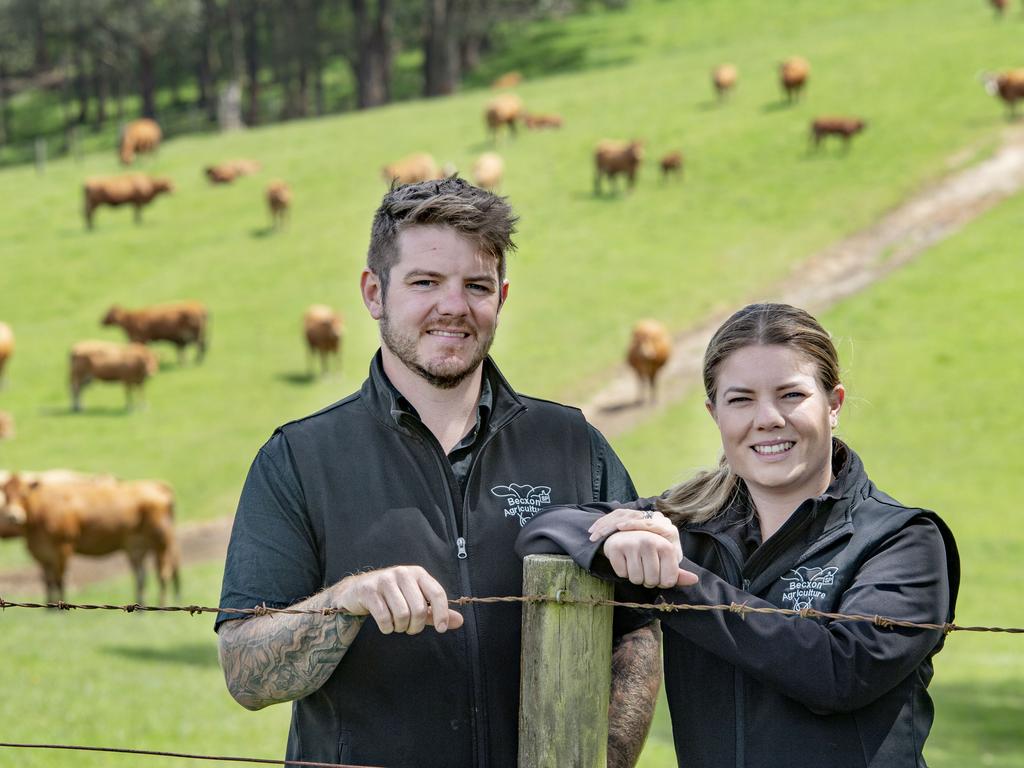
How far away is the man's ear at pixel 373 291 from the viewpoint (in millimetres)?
3543

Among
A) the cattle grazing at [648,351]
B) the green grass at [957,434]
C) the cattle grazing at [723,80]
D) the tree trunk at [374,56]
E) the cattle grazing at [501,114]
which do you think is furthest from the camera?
the tree trunk at [374,56]

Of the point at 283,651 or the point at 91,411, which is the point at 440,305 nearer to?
the point at 283,651

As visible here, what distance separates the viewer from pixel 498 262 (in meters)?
3.52

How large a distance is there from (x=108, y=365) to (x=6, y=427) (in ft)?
7.86

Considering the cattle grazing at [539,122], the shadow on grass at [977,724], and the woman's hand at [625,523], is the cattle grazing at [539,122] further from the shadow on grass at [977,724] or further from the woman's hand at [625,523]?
the woman's hand at [625,523]

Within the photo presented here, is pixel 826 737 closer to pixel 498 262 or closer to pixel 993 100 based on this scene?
pixel 498 262

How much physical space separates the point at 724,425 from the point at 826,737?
734mm

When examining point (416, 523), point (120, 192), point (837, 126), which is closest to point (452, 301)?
point (416, 523)

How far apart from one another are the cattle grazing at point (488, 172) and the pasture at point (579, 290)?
2.39ft

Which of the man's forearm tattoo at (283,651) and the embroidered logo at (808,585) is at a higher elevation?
the embroidered logo at (808,585)

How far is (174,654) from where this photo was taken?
45.9 ft

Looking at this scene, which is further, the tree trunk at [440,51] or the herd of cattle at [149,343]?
the tree trunk at [440,51]

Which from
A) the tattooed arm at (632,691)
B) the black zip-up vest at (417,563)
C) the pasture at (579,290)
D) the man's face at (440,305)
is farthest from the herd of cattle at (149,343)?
the tattooed arm at (632,691)

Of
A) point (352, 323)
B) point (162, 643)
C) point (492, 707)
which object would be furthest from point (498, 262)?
point (352, 323)
